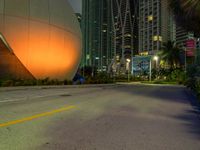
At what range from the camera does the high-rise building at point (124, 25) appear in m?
155

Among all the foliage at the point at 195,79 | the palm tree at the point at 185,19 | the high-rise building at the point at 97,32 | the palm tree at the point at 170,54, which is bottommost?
the foliage at the point at 195,79

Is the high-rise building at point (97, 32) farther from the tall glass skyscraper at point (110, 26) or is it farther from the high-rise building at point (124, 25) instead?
the high-rise building at point (124, 25)

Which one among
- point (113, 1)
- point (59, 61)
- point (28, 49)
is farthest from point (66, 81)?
point (113, 1)

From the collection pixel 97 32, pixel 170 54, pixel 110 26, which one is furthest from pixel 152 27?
pixel 170 54

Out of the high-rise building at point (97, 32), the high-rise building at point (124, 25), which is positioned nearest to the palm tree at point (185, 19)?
the high-rise building at point (97, 32)

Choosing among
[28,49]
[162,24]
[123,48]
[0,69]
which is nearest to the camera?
[28,49]

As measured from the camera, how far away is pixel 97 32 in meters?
146

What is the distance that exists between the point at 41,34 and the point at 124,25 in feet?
457

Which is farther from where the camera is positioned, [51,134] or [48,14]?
[48,14]

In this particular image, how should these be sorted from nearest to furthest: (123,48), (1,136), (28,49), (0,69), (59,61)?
(1,136) → (28,49) → (0,69) → (59,61) → (123,48)

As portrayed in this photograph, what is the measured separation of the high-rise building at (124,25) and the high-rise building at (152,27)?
17.6ft

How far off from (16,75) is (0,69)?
5.70ft

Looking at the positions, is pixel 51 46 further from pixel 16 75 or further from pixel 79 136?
pixel 79 136

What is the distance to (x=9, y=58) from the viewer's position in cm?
2416
